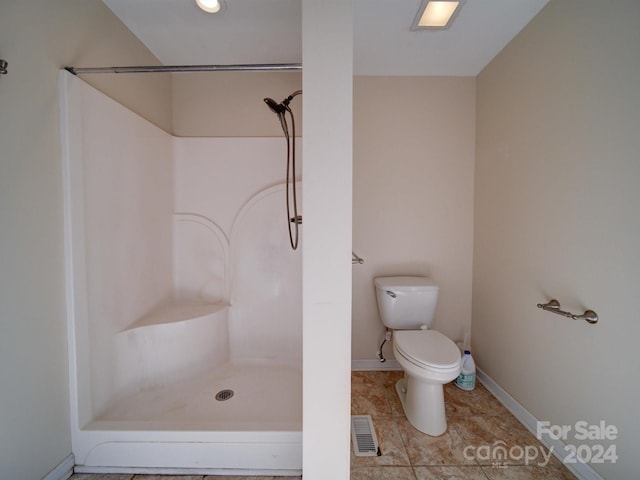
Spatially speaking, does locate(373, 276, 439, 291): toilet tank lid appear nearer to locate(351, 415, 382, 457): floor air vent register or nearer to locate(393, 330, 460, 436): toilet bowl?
locate(393, 330, 460, 436): toilet bowl

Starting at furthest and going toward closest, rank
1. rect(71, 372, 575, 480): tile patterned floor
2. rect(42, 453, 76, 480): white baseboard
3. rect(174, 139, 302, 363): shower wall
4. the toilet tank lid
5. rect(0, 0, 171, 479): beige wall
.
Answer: rect(174, 139, 302, 363): shower wall, the toilet tank lid, rect(71, 372, 575, 480): tile patterned floor, rect(42, 453, 76, 480): white baseboard, rect(0, 0, 171, 479): beige wall

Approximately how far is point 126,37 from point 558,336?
9.84 feet

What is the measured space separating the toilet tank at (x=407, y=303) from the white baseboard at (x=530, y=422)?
1.95 ft

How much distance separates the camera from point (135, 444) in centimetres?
115

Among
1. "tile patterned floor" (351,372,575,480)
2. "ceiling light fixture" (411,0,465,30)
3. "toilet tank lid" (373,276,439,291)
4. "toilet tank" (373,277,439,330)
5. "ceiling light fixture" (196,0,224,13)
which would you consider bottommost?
"tile patterned floor" (351,372,575,480)

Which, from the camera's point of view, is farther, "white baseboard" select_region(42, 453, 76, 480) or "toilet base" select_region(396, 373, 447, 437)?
"toilet base" select_region(396, 373, 447, 437)

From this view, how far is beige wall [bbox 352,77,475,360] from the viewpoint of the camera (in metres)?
1.90

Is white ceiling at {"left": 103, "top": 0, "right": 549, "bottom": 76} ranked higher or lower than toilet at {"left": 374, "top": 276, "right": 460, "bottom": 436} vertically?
higher

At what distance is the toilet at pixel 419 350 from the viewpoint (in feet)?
4.39

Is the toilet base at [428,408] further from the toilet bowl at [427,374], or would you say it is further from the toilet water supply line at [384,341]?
the toilet water supply line at [384,341]

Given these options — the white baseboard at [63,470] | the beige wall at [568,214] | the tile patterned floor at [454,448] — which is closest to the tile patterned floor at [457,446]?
the tile patterned floor at [454,448]

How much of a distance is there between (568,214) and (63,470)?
2.73m

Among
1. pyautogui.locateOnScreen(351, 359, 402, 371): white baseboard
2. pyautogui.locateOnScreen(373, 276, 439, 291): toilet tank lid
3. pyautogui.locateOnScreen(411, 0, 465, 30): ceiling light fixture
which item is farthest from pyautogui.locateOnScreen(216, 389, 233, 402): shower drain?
pyautogui.locateOnScreen(411, 0, 465, 30): ceiling light fixture

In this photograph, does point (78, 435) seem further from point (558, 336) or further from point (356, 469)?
point (558, 336)
